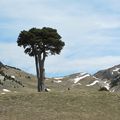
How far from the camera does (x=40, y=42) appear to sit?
88.1m

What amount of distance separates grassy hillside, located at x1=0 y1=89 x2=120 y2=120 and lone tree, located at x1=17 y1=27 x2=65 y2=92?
21.7 meters

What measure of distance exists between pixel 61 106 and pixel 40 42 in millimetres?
30461

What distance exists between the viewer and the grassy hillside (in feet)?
177

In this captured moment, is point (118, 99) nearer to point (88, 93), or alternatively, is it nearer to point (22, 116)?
point (88, 93)

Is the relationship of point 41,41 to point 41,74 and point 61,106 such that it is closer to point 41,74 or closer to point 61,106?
point 41,74

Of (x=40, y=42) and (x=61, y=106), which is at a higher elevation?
(x=40, y=42)

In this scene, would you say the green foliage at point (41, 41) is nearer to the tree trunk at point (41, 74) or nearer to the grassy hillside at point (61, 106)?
the tree trunk at point (41, 74)

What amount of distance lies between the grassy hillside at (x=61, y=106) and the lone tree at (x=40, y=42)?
21.7 metres

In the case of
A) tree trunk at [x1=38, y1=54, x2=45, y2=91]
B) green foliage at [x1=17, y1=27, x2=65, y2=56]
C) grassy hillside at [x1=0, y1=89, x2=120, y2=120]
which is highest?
green foliage at [x1=17, y1=27, x2=65, y2=56]

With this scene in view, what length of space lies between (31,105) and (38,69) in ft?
91.2

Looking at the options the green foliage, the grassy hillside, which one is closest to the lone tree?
the green foliage

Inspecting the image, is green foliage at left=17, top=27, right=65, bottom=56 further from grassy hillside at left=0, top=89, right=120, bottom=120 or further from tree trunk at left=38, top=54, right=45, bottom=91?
grassy hillside at left=0, top=89, right=120, bottom=120

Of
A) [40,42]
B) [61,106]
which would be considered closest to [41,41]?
[40,42]

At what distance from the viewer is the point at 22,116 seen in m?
53.3
